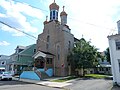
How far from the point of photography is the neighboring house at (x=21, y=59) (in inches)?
1572

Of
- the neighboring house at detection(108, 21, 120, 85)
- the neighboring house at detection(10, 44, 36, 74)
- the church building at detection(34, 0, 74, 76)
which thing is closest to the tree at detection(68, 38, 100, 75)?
the church building at detection(34, 0, 74, 76)

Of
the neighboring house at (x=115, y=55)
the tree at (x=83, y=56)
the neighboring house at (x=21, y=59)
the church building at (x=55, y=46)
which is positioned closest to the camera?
the neighboring house at (x=115, y=55)

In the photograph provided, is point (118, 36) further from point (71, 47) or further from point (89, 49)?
point (71, 47)

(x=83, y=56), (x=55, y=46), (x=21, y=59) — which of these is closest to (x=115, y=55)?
(x=83, y=56)

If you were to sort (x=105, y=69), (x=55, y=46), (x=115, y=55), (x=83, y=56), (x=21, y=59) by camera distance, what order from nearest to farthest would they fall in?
(x=115, y=55)
(x=83, y=56)
(x=55, y=46)
(x=21, y=59)
(x=105, y=69)

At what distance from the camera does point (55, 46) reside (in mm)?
34000

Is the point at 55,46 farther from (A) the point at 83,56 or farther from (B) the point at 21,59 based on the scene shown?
(B) the point at 21,59

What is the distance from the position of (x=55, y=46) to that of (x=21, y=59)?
1239cm

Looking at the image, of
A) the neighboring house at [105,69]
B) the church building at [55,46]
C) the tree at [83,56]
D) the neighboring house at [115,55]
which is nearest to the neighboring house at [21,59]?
the church building at [55,46]

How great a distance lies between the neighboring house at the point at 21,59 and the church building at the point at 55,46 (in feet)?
19.9

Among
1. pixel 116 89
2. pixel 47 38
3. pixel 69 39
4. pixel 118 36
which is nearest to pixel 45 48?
pixel 47 38

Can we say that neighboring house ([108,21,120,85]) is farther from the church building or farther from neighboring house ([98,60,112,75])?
neighboring house ([98,60,112,75])

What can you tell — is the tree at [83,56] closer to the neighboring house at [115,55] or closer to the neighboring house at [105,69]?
the neighboring house at [115,55]

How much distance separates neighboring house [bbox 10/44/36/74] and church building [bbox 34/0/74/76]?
6.07 m
